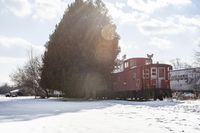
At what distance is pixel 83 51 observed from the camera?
42156 millimetres

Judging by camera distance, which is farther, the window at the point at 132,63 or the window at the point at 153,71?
the window at the point at 132,63

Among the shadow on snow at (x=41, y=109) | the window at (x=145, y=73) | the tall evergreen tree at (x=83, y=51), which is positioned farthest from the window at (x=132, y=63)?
the shadow on snow at (x=41, y=109)

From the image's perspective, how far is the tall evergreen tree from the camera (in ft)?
138

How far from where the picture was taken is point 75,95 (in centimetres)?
4500

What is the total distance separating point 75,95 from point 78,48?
241 inches

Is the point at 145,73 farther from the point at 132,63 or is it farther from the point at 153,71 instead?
the point at 132,63

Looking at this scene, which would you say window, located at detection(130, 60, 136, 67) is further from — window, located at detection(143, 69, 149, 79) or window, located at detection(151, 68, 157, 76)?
window, located at detection(151, 68, 157, 76)

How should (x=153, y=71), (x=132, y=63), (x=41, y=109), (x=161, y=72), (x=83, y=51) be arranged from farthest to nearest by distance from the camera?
(x=132, y=63) < (x=83, y=51) < (x=161, y=72) < (x=153, y=71) < (x=41, y=109)

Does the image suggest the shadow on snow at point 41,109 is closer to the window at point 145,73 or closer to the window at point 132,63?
the window at point 145,73

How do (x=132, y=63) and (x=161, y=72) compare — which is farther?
(x=132, y=63)

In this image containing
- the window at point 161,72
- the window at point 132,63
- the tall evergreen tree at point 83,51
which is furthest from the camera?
the window at point 132,63

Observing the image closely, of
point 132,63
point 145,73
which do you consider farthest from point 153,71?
point 132,63

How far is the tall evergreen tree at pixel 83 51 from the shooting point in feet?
138

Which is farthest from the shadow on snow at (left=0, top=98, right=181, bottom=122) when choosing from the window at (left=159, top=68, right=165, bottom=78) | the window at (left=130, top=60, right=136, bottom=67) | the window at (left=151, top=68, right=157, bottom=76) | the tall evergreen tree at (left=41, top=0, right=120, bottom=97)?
the window at (left=130, top=60, right=136, bottom=67)
